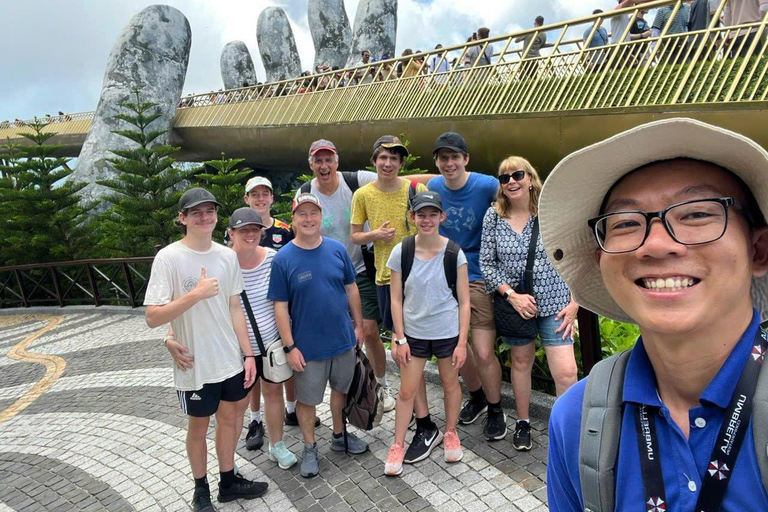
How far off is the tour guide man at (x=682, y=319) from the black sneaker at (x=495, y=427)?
2.77 m

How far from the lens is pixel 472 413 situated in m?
4.03

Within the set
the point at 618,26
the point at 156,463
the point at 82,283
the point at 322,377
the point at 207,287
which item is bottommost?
the point at 82,283

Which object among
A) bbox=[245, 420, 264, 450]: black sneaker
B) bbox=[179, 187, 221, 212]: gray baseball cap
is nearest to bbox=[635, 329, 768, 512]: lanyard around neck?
bbox=[179, 187, 221, 212]: gray baseball cap

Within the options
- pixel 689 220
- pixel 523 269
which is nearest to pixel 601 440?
pixel 689 220

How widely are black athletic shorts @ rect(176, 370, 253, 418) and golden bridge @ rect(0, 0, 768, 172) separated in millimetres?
6879

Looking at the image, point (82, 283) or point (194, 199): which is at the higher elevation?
point (194, 199)

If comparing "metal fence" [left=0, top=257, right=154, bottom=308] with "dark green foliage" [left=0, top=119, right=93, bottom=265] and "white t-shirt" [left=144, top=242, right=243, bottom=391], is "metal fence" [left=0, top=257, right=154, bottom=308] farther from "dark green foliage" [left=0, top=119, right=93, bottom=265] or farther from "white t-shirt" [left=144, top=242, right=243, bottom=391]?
"white t-shirt" [left=144, top=242, right=243, bottom=391]

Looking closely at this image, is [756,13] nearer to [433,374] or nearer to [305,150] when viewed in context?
[433,374]

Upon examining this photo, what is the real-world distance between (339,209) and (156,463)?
98.3 inches

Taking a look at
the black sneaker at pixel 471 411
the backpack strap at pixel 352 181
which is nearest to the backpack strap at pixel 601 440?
the black sneaker at pixel 471 411

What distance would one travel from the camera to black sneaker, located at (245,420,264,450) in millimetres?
4012

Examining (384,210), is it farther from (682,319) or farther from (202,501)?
(682,319)

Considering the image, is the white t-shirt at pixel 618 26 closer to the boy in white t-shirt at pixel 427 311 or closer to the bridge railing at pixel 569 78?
the bridge railing at pixel 569 78

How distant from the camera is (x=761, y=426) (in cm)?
86
